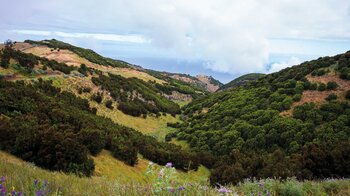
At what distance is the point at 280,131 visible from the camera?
29.3m

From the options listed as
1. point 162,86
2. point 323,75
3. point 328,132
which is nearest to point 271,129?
point 328,132

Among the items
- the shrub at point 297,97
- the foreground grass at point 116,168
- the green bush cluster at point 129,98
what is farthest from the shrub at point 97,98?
the shrub at point 297,97

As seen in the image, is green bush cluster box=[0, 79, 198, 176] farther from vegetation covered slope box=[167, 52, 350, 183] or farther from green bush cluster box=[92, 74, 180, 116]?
green bush cluster box=[92, 74, 180, 116]

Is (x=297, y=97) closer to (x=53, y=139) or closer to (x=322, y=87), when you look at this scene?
(x=322, y=87)

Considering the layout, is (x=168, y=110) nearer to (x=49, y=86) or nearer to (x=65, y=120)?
(x=49, y=86)

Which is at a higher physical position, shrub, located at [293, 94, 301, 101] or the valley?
shrub, located at [293, 94, 301, 101]

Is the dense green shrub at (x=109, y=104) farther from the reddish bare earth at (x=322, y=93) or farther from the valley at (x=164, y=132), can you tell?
the reddish bare earth at (x=322, y=93)

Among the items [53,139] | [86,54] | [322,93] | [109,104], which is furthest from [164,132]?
[86,54]

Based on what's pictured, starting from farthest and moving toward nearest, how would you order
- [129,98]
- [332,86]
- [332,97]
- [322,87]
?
1. [129,98]
2. [322,87]
3. [332,86]
4. [332,97]

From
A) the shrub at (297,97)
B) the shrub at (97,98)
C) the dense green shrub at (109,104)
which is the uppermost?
the shrub at (297,97)

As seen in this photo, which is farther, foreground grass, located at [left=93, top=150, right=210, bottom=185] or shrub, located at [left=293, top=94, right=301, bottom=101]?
shrub, located at [left=293, top=94, right=301, bottom=101]

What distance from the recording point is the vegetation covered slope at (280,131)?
1638 cm

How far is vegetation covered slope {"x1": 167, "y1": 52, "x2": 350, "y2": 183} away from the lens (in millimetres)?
16375

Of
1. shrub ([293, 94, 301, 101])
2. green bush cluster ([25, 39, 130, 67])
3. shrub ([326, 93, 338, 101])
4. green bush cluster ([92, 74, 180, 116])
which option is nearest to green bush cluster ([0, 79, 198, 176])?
green bush cluster ([92, 74, 180, 116])
